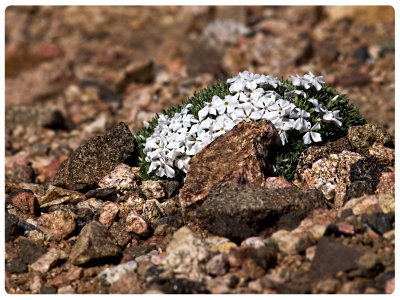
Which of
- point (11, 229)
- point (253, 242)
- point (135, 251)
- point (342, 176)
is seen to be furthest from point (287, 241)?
point (11, 229)

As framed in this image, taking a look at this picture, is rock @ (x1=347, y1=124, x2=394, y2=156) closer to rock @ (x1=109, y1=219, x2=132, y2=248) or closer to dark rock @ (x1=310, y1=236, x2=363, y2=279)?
dark rock @ (x1=310, y1=236, x2=363, y2=279)

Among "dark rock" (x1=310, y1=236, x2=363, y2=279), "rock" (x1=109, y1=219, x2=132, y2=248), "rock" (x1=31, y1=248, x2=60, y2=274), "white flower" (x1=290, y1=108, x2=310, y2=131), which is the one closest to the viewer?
"dark rock" (x1=310, y1=236, x2=363, y2=279)

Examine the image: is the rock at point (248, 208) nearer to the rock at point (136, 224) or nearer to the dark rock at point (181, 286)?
the rock at point (136, 224)

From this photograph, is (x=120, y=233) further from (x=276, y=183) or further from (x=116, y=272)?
(x=276, y=183)

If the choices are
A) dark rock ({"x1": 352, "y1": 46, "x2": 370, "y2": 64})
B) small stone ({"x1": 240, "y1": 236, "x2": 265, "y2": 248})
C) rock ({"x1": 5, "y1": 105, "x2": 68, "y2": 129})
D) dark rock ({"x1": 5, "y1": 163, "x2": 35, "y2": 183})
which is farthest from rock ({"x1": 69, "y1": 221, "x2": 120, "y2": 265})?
dark rock ({"x1": 352, "y1": 46, "x2": 370, "y2": 64})

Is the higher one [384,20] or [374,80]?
[384,20]

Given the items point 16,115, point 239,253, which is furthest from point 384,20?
point 239,253
